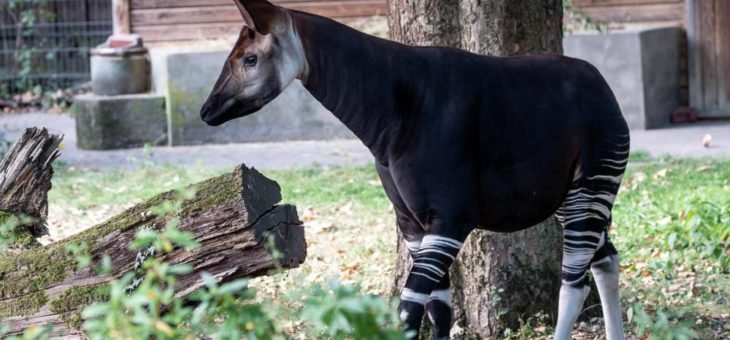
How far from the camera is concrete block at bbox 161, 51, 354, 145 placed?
41.1 ft

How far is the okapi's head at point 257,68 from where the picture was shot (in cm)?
386

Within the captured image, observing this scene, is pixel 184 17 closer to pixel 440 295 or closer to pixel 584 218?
pixel 440 295

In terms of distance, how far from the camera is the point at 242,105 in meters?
3.90

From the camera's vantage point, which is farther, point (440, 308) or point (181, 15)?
point (181, 15)

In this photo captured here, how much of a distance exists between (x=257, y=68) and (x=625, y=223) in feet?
14.5

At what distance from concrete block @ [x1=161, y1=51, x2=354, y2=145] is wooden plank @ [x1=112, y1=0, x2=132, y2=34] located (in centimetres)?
149

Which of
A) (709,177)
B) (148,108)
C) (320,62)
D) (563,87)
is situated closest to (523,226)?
(563,87)

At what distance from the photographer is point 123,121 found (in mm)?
12688

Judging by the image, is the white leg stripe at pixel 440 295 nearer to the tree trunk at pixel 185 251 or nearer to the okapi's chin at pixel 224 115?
the tree trunk at pixel 185 251

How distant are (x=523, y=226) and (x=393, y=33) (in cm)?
152

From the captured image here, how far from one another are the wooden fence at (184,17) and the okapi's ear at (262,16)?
9.85 metres

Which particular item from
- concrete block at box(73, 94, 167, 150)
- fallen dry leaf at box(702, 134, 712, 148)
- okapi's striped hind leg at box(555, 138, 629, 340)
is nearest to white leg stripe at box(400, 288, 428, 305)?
okapi's striped hind leg at box(555, 138, 629, 340)

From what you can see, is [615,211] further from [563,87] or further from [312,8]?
[312,8]

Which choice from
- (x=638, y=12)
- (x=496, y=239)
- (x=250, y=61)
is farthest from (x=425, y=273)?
(x=638, y=12)
